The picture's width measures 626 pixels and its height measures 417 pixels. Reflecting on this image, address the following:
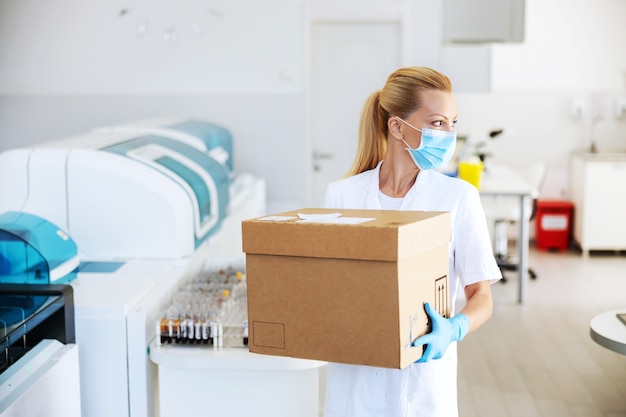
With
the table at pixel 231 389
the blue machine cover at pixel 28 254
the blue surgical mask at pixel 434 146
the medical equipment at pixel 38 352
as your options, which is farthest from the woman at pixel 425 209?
the blue machine cover at pixel 28 254

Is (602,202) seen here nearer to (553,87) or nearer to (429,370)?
(553,87)

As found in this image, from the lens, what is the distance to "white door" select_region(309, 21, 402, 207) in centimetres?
606

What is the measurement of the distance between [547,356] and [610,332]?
111cm

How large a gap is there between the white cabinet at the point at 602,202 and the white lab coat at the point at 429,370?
5147 mm

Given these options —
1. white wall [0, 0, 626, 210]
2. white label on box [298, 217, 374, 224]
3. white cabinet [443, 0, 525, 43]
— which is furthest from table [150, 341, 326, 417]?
white cabinet [443, 0, 525, 43]

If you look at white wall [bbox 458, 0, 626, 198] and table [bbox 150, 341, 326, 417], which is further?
white wall [bbox 458, 0, 626, 198]

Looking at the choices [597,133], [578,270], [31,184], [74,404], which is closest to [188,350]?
[74,404]

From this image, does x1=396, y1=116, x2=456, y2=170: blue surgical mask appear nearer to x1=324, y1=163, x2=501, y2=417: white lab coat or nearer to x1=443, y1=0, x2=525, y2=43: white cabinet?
x1=324, y1=163, x2=501, y2=417: white lab coat

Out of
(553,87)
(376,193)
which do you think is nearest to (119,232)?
(376,193)

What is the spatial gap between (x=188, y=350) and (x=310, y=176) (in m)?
3.65

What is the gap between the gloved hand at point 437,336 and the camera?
5.63ft

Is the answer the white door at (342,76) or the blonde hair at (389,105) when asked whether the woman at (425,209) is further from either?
the white door at (342,76)

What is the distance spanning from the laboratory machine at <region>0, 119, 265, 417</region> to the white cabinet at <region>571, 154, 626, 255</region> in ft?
13.7

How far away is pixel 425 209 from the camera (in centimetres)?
191
